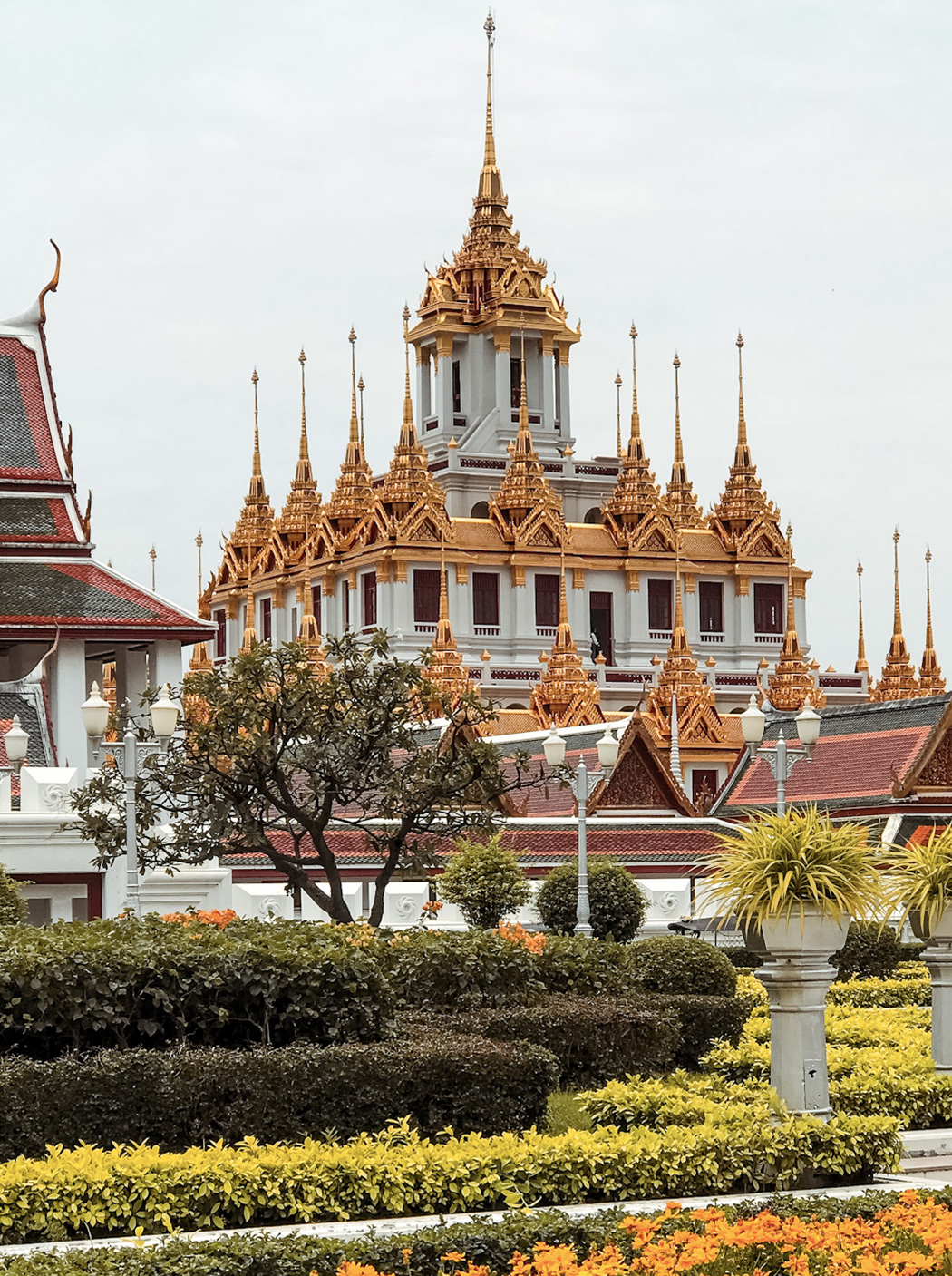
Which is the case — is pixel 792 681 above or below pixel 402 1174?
above

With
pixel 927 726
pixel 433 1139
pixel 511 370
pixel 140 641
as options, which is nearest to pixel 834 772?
pixel 927 726

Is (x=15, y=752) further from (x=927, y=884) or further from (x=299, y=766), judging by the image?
(x=927, y=884)

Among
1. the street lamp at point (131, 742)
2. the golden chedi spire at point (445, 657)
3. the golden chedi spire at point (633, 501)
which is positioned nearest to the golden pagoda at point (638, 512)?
the golden chedi spire at point (633, 501)

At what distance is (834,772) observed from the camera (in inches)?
1403

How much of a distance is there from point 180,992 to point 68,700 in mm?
17223

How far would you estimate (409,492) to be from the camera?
66688mm

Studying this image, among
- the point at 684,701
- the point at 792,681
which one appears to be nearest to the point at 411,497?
the point at 684,701

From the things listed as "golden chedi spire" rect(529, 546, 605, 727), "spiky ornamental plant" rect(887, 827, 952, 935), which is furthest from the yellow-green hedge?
"golden chedi spire" rect(529, 546, 605, 727)

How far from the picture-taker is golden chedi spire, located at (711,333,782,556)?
74000 mm

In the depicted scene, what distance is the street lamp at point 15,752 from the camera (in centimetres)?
2412

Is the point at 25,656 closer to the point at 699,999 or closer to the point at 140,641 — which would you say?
the point at 140,641

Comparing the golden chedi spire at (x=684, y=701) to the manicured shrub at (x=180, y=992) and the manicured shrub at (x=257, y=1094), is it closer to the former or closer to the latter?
the manicured shrub at (x=180, y=992)

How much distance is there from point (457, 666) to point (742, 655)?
14925 mm

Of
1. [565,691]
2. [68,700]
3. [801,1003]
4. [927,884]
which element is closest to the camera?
[801,1003]
